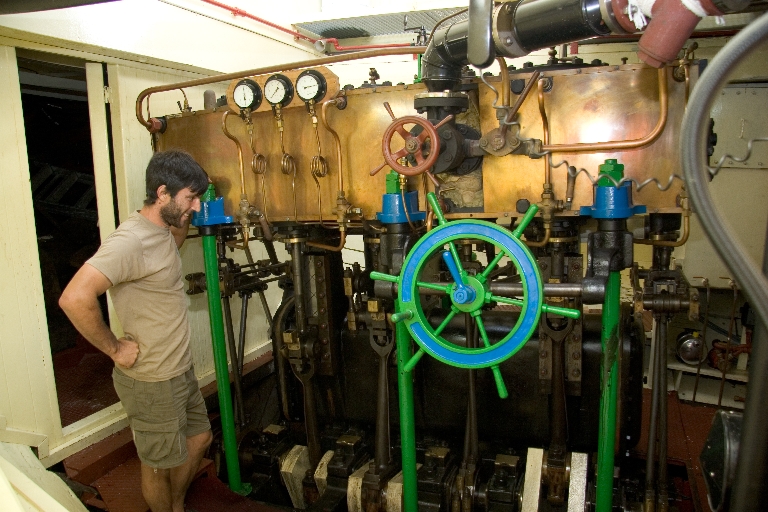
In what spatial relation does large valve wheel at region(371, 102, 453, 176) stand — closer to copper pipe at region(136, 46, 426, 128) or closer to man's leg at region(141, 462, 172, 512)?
copper pipe at region(136, 46, 426, 128)

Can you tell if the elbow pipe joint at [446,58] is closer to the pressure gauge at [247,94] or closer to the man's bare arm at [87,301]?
the pressure gauge at [247,94]

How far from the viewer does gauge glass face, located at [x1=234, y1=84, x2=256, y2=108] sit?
2402 millimetres

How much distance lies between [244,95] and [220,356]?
48.6 inches

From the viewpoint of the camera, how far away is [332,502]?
8.05 feet

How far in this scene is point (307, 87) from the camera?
7.50 ft

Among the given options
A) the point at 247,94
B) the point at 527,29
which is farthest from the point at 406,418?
the point at 247,94

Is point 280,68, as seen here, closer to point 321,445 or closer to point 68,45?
point 68,45

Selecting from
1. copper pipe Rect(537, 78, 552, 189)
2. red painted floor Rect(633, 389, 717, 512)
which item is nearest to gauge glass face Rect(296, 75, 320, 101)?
copper pipe Rect(537, 78, 552, 189)

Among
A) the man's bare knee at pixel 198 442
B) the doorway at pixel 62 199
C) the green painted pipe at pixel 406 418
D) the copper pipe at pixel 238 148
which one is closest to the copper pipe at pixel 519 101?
the green painted pipe at pixel 406 418

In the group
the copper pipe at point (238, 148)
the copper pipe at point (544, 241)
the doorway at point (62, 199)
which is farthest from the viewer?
the doorway at point (62, 199)

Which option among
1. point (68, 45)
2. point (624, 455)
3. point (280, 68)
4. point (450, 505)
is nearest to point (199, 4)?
→ point (68, 45)

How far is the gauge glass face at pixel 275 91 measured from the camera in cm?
233

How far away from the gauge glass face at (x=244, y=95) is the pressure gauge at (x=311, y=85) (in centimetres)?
24

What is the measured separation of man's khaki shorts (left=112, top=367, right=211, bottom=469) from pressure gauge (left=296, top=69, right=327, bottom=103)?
127 cm
